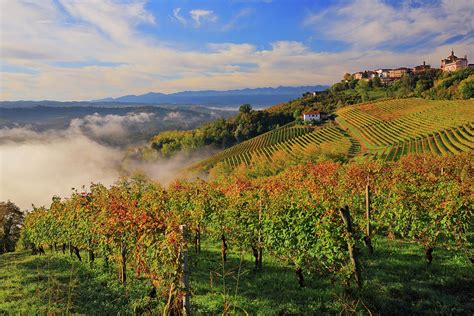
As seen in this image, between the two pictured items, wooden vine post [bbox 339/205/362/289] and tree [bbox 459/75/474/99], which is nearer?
wooden vine post [bbox 339/205/362/289]

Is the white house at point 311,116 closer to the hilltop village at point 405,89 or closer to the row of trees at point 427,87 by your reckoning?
the hilltop village at point 405,89

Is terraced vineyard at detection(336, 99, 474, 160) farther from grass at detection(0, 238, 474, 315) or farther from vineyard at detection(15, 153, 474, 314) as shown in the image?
grass at detection(0, 238, 474, 315)

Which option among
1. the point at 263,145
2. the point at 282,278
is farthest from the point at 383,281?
the point at 263,145

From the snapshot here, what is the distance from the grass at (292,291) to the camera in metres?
9.21

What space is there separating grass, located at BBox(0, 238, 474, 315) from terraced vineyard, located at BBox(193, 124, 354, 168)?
68605 millimetres

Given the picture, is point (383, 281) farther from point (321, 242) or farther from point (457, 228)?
point (457, 228)

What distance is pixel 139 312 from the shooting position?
9766 mm

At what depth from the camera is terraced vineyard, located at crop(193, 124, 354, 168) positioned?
88.3 meters

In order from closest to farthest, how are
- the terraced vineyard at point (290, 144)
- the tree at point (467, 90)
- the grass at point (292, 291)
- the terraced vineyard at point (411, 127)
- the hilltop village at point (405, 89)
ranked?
the grass at point (292, 291), the terraced vineyard at point (411, 127), the terraced vineyard at point (290, 144), the tree at point (467, 90), the hilltop village at point (405, 89)

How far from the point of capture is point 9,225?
45.2 metres

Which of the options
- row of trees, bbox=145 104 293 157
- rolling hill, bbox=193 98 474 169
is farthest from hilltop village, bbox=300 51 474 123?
row of trees, bbox=145 104 293 157

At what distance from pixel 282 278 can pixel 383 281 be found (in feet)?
11.9

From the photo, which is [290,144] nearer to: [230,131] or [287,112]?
[287,112]

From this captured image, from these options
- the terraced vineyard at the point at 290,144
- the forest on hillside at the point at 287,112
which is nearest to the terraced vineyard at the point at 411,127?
the terraced vineyard at the point at 290,144
